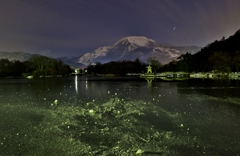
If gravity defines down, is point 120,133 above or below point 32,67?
below

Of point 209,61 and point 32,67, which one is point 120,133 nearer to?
point 209,61

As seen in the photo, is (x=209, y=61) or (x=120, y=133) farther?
(x=209, y=61)

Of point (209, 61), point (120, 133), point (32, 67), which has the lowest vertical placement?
point (120, 133)

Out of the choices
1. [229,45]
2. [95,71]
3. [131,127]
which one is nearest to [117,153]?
[131,127]

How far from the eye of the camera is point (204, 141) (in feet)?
22.0

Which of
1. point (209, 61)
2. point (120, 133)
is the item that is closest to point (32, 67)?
point (209, 61)

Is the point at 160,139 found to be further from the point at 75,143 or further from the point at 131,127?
the point at 75,143

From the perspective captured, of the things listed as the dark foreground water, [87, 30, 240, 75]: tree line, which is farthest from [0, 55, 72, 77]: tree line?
the dark foreground water

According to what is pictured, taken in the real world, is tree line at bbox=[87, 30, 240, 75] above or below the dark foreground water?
above

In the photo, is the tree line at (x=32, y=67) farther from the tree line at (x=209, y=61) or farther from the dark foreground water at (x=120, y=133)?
the dark foreground water at (x=120, y=133)

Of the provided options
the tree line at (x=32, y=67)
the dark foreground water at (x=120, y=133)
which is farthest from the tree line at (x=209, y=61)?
the dark foreground water at (x=120, y=133)

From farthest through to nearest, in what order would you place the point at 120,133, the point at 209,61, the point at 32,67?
the point at 32,67, the point at 209,61, the point at 120,133

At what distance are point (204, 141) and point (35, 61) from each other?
108 meters

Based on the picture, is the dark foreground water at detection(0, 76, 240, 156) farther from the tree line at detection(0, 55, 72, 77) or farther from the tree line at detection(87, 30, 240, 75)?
the tree line at detection(0, 55, 72, 77)
